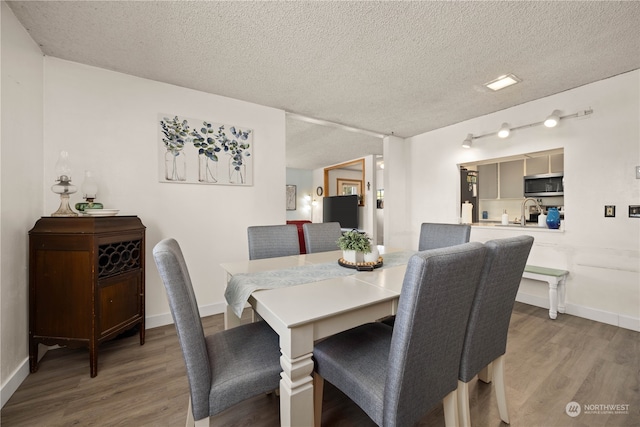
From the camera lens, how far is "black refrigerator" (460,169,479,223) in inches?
150

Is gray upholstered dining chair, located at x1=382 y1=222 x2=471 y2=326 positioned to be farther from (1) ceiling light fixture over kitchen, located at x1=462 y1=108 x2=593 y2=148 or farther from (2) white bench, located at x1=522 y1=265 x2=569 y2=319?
(1) ceiling light fixture over kitchen, located at x1=462 y1=108 x2=593 y2=148

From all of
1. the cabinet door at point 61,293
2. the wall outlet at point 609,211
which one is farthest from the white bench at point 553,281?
the cabinet door at point 61,293

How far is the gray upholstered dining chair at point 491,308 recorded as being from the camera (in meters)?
1.07

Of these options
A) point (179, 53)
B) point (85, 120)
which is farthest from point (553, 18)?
point (85, 120)

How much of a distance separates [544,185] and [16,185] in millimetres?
5688

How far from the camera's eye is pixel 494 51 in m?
2.00

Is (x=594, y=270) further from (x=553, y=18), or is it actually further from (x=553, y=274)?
(x=553, y=18)

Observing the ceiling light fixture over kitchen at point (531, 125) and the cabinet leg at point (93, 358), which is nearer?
the cabinet leg at point (93, 358)

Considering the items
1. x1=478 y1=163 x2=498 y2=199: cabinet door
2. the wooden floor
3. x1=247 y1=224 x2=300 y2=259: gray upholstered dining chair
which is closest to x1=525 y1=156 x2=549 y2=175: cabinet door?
x1=478 y1=163 x2=498 y2=199: cabinet door

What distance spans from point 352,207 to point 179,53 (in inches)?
168

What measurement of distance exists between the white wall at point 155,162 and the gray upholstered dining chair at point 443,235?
1.66 m

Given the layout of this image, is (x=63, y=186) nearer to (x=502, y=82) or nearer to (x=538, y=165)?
(x=502, y=82)

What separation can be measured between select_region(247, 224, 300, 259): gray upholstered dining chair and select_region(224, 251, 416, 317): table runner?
544 mm
